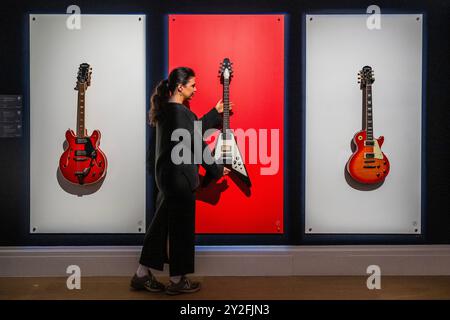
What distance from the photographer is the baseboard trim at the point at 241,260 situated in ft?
11.4

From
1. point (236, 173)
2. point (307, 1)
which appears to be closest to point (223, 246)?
point (236, 173)

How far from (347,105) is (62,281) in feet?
8.84

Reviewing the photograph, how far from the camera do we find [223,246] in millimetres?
3498

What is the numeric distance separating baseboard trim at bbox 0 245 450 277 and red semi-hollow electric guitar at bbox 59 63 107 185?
61 centimetres

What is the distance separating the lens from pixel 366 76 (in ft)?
11.2

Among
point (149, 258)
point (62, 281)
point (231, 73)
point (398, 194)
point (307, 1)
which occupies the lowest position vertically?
point (62, 281)

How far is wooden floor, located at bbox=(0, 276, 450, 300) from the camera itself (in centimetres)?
306

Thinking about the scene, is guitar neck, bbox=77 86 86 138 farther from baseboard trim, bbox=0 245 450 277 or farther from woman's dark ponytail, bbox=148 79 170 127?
baseboard trim, bbox=0 245 450 277

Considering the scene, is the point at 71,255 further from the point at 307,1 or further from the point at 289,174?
the point at 307,1

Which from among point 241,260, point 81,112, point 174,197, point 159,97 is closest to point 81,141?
point 81,112

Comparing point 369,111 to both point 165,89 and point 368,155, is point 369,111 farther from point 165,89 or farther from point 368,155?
point 165,89

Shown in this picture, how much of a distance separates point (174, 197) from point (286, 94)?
1273mm

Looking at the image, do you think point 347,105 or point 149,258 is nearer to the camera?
point 149,258

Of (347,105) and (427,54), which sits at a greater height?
(427,54)
